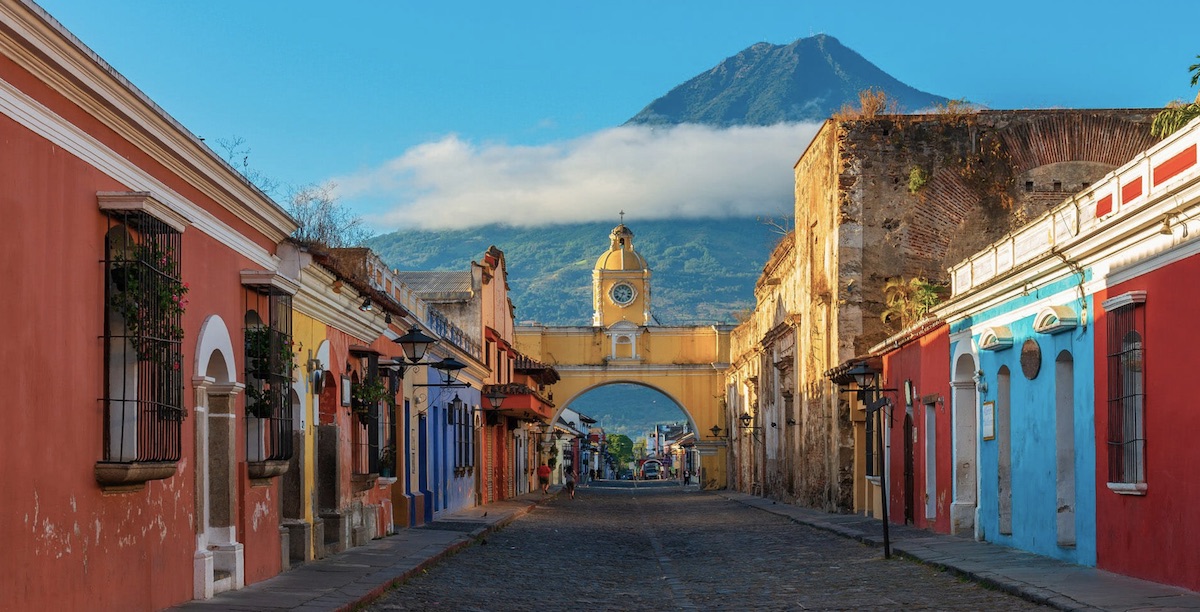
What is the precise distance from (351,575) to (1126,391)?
6940 millimetres

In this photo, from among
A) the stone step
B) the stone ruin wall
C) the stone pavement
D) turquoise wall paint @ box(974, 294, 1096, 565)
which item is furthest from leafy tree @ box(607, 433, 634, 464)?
the stone step

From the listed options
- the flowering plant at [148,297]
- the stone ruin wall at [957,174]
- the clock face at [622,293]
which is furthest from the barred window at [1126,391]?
the clock face at [622,293]

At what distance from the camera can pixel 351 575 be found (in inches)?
515

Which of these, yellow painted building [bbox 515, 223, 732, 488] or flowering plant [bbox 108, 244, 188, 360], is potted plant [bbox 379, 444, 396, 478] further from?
yellow painted building [bbox 515, 223, 732, 488]

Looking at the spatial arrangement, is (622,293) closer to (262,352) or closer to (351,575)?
(351,575)

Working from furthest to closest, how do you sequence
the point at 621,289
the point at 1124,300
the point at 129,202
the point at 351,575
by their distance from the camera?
the point at 621,289 → the point at 351,575 → the point at 1124,300 → the point at 129,202

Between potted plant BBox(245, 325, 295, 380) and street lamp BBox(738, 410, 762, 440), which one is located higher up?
potted plant BBox(245, 325, 295, 380)

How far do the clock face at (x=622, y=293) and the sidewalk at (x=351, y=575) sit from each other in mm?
53600

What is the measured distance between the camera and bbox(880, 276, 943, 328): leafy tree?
2492 cm

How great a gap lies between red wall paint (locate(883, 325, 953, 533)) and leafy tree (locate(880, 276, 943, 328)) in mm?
1346

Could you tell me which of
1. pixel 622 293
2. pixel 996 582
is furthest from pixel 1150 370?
pixel 622 293

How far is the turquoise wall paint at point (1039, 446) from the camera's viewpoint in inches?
531

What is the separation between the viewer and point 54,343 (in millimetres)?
7633

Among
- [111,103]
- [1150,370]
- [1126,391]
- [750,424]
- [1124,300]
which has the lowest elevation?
[750,424]
